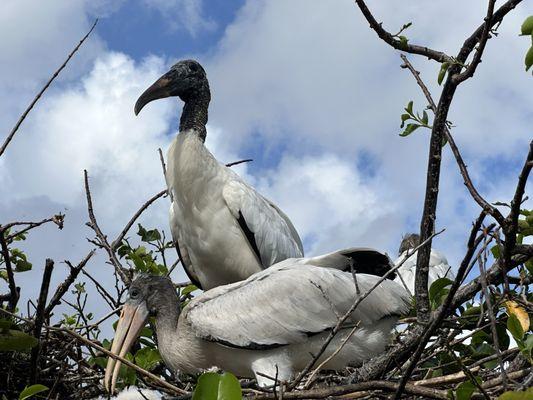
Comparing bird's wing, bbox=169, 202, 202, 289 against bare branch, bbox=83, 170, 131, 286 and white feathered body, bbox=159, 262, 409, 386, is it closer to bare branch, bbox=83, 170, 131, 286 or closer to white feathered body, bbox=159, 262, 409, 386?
bare branch, bbox=83, 170, 131, 286

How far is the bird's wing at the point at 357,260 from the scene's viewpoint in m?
5.45

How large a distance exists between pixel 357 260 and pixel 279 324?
2.54 feet

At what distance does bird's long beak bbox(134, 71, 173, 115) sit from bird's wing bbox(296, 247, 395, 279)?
93.2 inches

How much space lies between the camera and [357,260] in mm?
5609

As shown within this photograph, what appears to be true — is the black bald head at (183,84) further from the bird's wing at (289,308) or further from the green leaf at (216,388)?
the green leaf at (216,388)

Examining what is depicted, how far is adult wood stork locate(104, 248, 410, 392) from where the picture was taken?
5.00 metres

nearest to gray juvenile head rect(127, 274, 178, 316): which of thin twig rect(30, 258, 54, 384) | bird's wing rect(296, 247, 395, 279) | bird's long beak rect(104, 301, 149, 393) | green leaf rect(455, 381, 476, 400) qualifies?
bird's long beak rect(104, 301, 149, 393)

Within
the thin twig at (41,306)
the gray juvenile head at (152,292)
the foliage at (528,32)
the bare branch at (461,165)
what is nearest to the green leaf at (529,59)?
the foliage at (528,32)

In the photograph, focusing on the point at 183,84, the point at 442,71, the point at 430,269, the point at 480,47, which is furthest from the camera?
the point at 183,84

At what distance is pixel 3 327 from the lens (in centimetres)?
352

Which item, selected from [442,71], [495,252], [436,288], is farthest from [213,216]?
[442,71]

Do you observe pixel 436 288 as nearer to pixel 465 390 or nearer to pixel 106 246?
pixel 465 390

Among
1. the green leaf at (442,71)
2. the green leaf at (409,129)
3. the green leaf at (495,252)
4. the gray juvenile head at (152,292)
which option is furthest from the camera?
the gray juvenile head at (152,292)

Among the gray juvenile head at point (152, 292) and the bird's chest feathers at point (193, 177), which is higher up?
the bird's chest feathers at point (193, 177)
